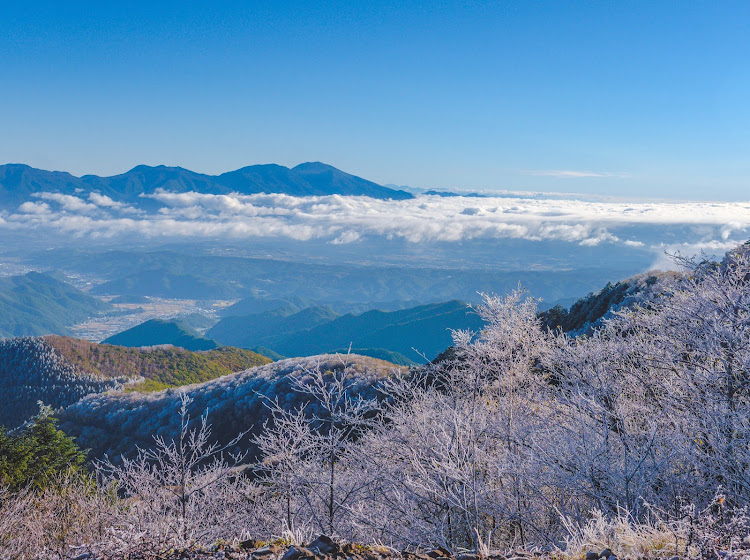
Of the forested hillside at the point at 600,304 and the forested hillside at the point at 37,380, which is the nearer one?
the forested hillside at the point at 600,304

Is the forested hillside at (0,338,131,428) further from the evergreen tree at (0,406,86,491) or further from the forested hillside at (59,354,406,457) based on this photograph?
the evergreen tree at (0,406,86,491)

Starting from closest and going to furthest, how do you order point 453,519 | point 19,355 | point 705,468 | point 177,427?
1. point 705,468
2. point 453,519
3. point 177,427
4. point 19,355

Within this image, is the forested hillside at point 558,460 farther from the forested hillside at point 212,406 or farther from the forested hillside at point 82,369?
the forested hillside at point 82,369

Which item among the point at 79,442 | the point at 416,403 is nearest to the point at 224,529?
the point at 416,403

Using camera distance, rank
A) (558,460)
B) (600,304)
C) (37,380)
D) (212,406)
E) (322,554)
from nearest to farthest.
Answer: (322,554)
(558,460)
(600,304)
(212,406)
(37,380)

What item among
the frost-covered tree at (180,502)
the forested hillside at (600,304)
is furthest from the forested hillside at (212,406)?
the frost-covered tree at (180,502)

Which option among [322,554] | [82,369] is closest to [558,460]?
[322,554]

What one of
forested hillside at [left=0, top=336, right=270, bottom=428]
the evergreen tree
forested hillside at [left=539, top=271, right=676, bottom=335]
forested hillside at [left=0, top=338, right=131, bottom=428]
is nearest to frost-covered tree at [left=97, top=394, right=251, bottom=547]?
the evergreen tree

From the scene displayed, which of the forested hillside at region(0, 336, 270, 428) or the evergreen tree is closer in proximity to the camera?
the evergreen tree

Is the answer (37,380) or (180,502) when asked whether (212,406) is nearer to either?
(180,502)

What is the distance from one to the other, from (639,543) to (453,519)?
5.10m

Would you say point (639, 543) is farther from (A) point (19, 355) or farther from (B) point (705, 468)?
(A) point (19, 355)

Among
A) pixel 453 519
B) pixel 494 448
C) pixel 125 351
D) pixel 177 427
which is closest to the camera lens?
pixel 453 519

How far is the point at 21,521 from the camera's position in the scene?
15594 millimetres
